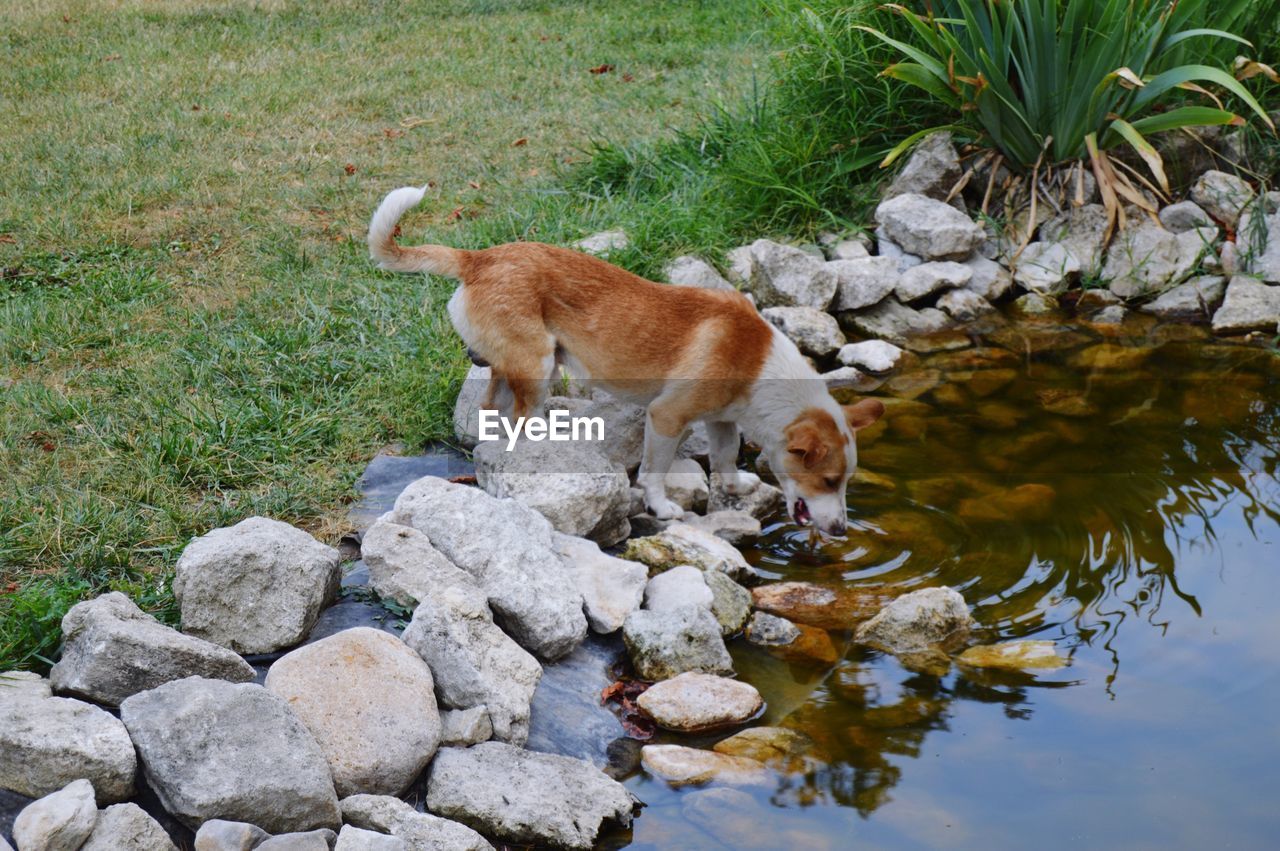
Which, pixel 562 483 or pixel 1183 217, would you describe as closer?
pixel 562 483

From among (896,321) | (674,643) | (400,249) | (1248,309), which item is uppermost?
(400,249)

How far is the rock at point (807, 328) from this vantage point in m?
6.98

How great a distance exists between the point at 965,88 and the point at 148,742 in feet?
21.0

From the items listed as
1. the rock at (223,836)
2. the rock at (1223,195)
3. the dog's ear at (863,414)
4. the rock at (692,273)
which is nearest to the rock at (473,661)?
the rock at (223,836)

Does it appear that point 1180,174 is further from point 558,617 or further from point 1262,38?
point 558,617

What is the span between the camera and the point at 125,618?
362 centimetres

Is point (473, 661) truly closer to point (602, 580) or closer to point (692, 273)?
point (602, 580)

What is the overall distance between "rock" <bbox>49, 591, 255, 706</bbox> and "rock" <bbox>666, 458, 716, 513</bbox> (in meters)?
2.44

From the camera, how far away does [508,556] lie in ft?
14.1

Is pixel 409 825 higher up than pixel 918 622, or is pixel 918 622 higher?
pixel 409 825

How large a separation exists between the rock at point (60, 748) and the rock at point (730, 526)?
2679mm

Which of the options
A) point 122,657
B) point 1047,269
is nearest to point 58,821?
point 122,657

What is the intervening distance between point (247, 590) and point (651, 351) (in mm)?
2132

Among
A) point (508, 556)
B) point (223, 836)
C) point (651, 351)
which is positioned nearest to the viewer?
point (223, 836)
